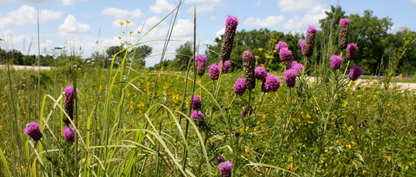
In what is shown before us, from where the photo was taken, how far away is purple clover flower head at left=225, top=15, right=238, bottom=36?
165 cm

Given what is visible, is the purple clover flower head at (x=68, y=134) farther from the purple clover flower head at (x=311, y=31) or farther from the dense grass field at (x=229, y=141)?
the purple clover flower head at (x=311, y=31)

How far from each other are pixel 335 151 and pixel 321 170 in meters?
0.29

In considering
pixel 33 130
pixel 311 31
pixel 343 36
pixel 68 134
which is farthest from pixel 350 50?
pixel 33 130

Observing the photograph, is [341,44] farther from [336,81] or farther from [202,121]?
[202,121]

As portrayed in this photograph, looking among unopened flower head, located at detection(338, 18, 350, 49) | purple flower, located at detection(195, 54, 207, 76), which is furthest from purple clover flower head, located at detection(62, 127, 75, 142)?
unopened flower head, located at detection(338, 18, 350, 49)

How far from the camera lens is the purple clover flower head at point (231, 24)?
1.65 m

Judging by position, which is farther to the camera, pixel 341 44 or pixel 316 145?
pixel 341 44

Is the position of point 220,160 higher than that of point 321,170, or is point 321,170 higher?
point 220,160

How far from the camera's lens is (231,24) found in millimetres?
1660

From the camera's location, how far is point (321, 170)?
6.60 feet

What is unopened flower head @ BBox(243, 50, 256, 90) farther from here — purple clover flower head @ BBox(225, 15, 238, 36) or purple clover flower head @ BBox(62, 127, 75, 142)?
purple clover flower head @ BBox(62, 127, 75, 142)

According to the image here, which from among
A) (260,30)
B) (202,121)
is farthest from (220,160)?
(260,30)

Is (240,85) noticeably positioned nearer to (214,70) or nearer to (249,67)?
(249,67)

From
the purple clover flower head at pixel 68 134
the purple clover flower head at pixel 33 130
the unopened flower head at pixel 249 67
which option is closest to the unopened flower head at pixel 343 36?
the unopened flower head at pixel 249 67
